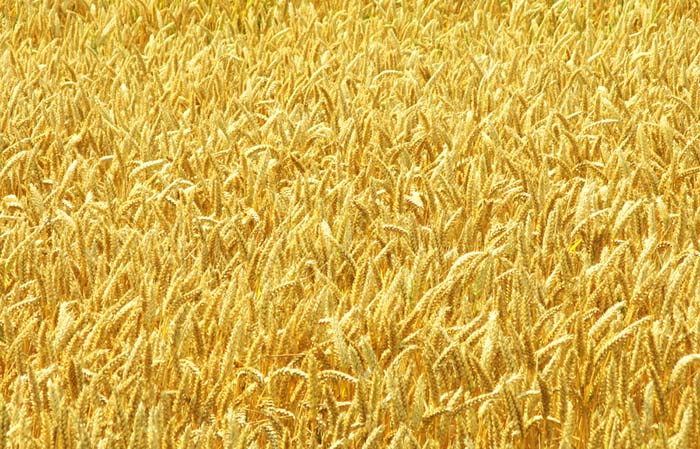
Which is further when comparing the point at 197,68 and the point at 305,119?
the point at 197,68

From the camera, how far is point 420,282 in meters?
2.01

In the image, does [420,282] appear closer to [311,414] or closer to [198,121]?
[311,414]

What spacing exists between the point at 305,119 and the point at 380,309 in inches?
48.2

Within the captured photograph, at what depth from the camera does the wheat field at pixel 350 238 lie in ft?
5.46

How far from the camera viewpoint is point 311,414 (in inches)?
64.8

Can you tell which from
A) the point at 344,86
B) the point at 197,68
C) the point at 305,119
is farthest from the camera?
the point at 197,68

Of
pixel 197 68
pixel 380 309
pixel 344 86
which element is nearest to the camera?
pixel 380 309

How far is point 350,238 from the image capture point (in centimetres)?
227

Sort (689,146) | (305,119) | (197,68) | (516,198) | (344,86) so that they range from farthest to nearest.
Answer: (197,68)
(344,86)
(305,119)
(689,146)
(516,198)

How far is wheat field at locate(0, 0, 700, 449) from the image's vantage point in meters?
1.66

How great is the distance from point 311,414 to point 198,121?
1.70m

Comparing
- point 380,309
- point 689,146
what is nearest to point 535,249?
point 380,309

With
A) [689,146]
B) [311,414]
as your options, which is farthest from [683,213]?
[311,414]

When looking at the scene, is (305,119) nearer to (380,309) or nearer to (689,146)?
(689,146)
